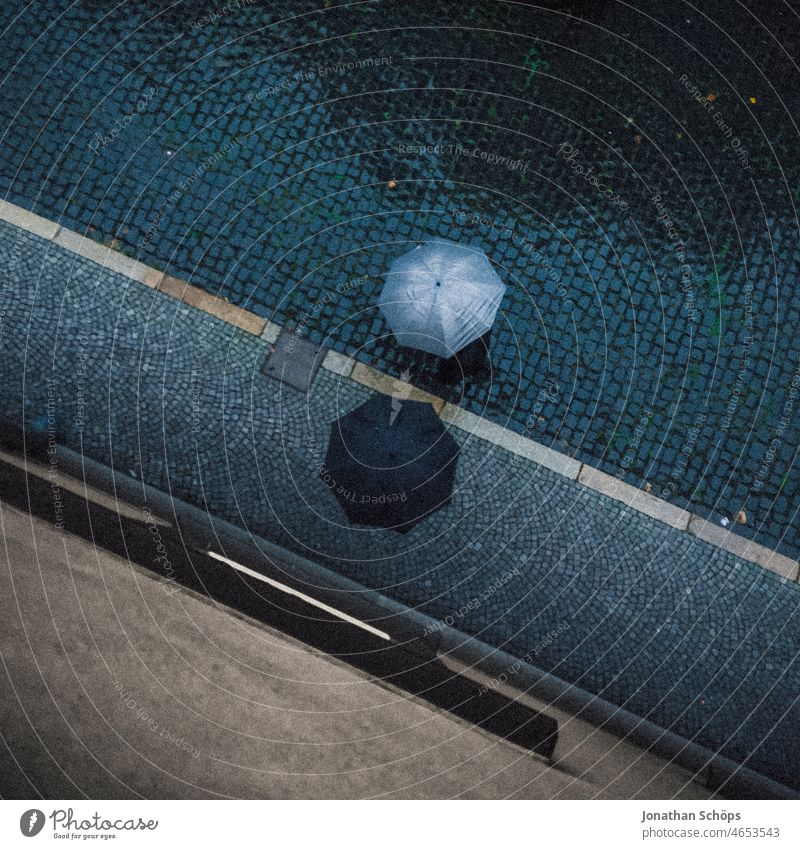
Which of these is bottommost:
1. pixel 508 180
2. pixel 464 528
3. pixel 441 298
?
pixel 464 528

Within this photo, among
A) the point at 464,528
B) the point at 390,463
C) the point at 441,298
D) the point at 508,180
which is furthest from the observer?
the point at 508,180

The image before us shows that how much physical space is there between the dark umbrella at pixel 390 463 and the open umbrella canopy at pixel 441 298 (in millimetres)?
887

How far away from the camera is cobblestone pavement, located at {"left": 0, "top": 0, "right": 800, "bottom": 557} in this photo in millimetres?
8273

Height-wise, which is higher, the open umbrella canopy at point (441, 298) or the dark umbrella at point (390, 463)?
the open umbrella canopy at point (441, 298)

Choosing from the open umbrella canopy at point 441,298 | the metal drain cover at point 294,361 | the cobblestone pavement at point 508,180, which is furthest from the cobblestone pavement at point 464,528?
the open umbrella canopy at point 441,298

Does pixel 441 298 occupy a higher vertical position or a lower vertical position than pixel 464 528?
higher

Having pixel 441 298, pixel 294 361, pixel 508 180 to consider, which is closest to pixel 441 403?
pixel 441 298

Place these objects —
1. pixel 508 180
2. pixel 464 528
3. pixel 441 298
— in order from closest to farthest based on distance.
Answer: pixel 441 298 < pixel 464 528 < pixel 508 180

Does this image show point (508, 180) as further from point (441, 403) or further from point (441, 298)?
point (441, 403)

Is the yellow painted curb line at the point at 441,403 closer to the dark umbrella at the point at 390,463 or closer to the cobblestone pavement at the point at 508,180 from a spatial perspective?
the cobblestone pavement at the point at 508,180

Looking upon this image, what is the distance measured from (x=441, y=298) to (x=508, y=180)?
209cm

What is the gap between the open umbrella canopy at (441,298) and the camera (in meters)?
7.31

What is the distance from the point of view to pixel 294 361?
823 cm
